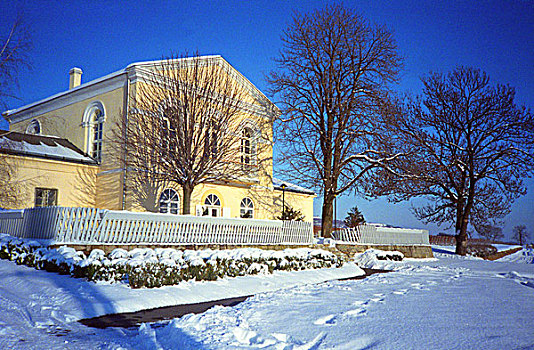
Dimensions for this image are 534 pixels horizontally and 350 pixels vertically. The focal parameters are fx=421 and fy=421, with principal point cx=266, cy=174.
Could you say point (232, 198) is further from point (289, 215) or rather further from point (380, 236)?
point (380, 236)

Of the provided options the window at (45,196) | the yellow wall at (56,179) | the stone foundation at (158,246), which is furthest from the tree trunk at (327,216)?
the window at (45,196)

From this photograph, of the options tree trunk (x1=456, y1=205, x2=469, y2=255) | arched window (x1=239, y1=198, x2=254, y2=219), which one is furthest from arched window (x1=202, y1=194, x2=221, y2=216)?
tree trunk (x1=456, y1=205, x2=469, y2=255)

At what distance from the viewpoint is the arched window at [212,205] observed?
23.0 m

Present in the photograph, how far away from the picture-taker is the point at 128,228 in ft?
40.6

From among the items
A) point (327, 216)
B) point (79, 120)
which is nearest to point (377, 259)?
point (327, 216)

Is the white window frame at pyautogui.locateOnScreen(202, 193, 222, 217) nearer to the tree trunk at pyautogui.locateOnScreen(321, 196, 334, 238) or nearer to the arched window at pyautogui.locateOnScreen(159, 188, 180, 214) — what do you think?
the arched window at pyautogui.locateOnScreen(159, 188, 180, 214)

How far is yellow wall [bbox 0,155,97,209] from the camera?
18.7m

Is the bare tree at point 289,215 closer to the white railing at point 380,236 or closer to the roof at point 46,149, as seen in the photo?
the white railing at point 380,236

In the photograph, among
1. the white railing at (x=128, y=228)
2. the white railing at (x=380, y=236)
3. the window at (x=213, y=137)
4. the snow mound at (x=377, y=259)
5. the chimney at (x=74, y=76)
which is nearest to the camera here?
the white railing at (x=128, y=228)

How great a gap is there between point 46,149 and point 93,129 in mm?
2936

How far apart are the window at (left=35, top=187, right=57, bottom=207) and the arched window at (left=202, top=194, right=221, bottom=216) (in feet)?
23.9

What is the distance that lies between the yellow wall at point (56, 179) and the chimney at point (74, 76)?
1000cm

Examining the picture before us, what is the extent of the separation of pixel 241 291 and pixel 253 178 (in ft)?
49.3

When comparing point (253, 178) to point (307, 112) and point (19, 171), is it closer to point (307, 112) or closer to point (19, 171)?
point (307, 112)
